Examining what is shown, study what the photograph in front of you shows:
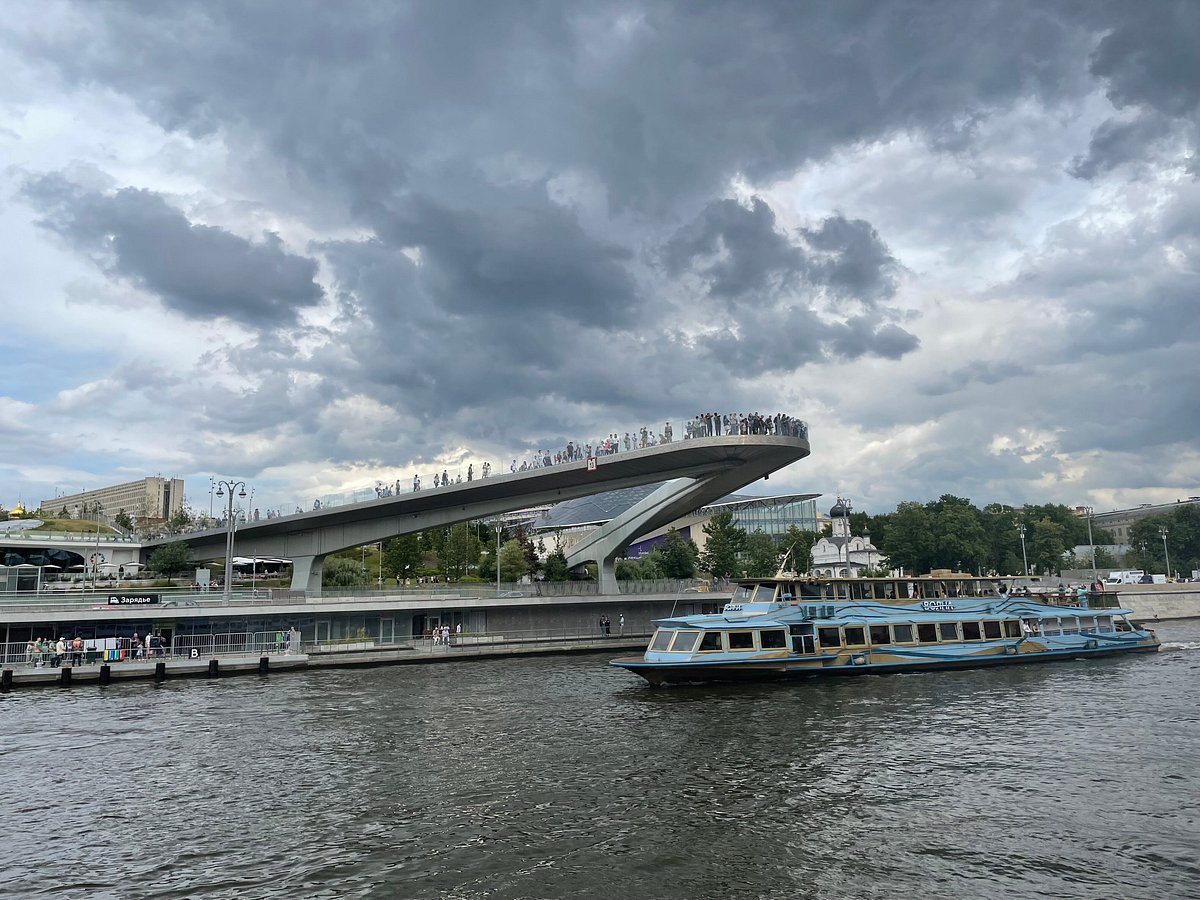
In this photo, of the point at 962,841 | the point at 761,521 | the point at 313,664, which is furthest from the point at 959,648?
the point at 761,521

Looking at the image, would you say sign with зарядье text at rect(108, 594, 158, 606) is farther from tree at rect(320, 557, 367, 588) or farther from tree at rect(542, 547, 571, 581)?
tree at rect(542, 547, 571, 581)

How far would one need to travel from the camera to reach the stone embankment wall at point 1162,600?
3403 inches

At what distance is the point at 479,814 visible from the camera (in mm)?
18188

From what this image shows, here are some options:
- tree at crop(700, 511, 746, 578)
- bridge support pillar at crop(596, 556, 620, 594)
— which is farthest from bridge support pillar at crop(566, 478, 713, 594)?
tree at crop(700, 511, 746, 578)

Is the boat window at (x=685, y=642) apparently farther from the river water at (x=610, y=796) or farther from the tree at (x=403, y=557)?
the tree at (x=403, y=557)

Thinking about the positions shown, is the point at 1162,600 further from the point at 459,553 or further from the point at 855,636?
→ the point at 459,553

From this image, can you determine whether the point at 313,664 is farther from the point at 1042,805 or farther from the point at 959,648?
the point at 1042,805

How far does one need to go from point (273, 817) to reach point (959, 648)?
36.5m

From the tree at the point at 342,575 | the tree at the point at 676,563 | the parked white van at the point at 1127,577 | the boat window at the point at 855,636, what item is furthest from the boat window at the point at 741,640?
the parked white van at the point at 1127,577

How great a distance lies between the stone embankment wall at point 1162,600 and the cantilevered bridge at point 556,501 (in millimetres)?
49558

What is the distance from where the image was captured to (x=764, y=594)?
133ft

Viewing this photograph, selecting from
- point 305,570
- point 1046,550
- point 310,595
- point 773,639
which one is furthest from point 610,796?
point 1046,550

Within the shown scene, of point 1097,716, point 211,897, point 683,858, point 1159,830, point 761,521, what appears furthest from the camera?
point 761,521

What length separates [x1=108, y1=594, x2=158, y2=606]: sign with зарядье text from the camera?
4828cm
